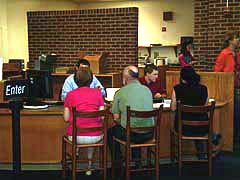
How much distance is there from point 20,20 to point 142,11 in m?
3.91

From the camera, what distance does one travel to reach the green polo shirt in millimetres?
4934

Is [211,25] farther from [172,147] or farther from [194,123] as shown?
[194,123]

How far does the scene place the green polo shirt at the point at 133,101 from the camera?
493cm

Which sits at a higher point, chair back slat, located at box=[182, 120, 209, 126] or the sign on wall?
the sign on wall

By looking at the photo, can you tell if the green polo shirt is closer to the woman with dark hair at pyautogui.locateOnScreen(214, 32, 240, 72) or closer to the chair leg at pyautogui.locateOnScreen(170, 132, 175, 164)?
the chair leg at pyautogui.locateOnScreen(170, 132, 175, 164)

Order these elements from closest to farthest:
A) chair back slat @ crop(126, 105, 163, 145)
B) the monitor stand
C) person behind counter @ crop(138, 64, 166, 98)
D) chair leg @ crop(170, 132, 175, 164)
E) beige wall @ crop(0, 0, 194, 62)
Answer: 1. chair back slat @ crop(126, 105, 163, 145)
2. the monitor stand
3. chair leg @ crop(170, 132, 175, 164)
4. person behind counter @ crop(138, 64, 166, 98)
5. beige wall @ crop(0, 0, 194, 62)

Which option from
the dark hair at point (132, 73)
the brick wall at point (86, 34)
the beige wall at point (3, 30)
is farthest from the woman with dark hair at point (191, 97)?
the beige wall at point (3, 30)

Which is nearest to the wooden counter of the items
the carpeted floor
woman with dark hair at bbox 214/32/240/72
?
woman with dark hair at bbox 214/32/240/72

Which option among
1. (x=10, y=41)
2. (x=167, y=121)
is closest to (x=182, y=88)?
(x=167, y=121)

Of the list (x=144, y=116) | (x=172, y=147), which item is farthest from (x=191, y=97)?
A: (x=144, y=116)

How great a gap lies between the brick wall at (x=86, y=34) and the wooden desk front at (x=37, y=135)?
3.60m

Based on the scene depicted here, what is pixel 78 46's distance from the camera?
9.28 m

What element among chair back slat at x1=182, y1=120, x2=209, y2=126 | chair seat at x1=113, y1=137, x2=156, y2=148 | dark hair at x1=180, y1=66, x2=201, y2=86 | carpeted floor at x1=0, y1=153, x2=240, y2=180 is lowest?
carpeted floor at x1=0, y1=153, x2=240, y2=180

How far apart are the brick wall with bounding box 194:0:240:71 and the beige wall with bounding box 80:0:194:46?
4869mm
